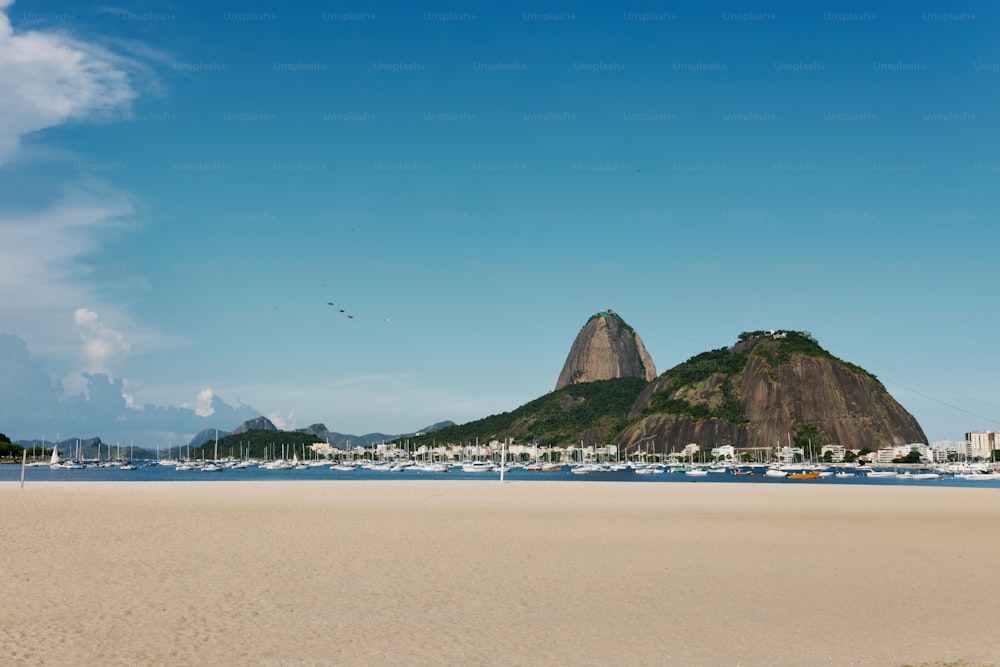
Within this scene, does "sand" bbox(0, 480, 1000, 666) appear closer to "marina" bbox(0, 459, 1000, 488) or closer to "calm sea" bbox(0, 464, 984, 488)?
"calm sea" bbox(0, 464, 984, 488)

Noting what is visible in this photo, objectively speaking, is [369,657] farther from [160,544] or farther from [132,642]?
[160,544]

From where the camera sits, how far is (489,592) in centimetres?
1666

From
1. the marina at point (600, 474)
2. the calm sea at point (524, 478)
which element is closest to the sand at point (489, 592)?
the calm sea at point (524, 478)

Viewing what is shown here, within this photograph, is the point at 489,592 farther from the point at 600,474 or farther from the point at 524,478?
the point at 600,474

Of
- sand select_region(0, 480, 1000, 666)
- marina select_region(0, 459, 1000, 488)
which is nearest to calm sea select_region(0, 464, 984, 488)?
marina select_region(0, 459, 1000, 488)

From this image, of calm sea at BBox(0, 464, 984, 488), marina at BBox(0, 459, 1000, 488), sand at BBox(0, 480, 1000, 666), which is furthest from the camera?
marina at BBox(0, 459, 1000, 488)

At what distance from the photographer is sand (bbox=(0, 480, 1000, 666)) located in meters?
11.8

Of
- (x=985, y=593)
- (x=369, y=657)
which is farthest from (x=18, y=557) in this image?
(x=985, y=593)

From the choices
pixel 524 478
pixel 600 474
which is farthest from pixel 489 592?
pixel 600 474

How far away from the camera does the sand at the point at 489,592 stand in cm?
1179

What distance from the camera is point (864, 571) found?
20.0 meters

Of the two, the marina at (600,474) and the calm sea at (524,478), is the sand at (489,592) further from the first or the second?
the marina at (600,474)

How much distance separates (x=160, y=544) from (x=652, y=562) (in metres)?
14.7

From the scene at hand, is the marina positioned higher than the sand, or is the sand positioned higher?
the sand
